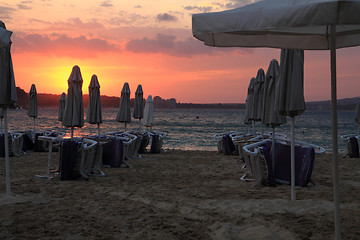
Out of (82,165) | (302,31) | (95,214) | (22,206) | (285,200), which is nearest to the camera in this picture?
(302,31)

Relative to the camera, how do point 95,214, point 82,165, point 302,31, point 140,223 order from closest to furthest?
point 302,31
point 140,223
point 95,214
point 82,165

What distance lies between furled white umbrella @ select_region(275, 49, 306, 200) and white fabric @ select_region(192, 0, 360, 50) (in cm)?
146

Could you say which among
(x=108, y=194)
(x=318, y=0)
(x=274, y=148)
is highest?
(x=318, y=0)

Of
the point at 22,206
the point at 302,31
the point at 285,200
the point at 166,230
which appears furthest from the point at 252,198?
the point at 22,206

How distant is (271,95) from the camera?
6793mm

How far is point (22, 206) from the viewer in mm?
4914

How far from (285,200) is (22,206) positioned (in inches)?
167

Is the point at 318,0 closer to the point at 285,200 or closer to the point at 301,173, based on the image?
the point at 285,200

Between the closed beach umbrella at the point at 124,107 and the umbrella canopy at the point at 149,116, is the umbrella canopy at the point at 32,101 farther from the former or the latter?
the umbrella canopy at the point at 149,116

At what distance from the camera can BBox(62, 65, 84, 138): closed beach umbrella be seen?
7523 mm

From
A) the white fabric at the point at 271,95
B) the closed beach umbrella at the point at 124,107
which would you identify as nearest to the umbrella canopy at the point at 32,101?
the closed beach umbrella at the point at 124,107

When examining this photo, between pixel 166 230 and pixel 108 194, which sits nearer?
pixel 166 230

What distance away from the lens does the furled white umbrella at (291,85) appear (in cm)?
489

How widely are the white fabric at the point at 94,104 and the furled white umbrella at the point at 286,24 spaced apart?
7.36 metres
